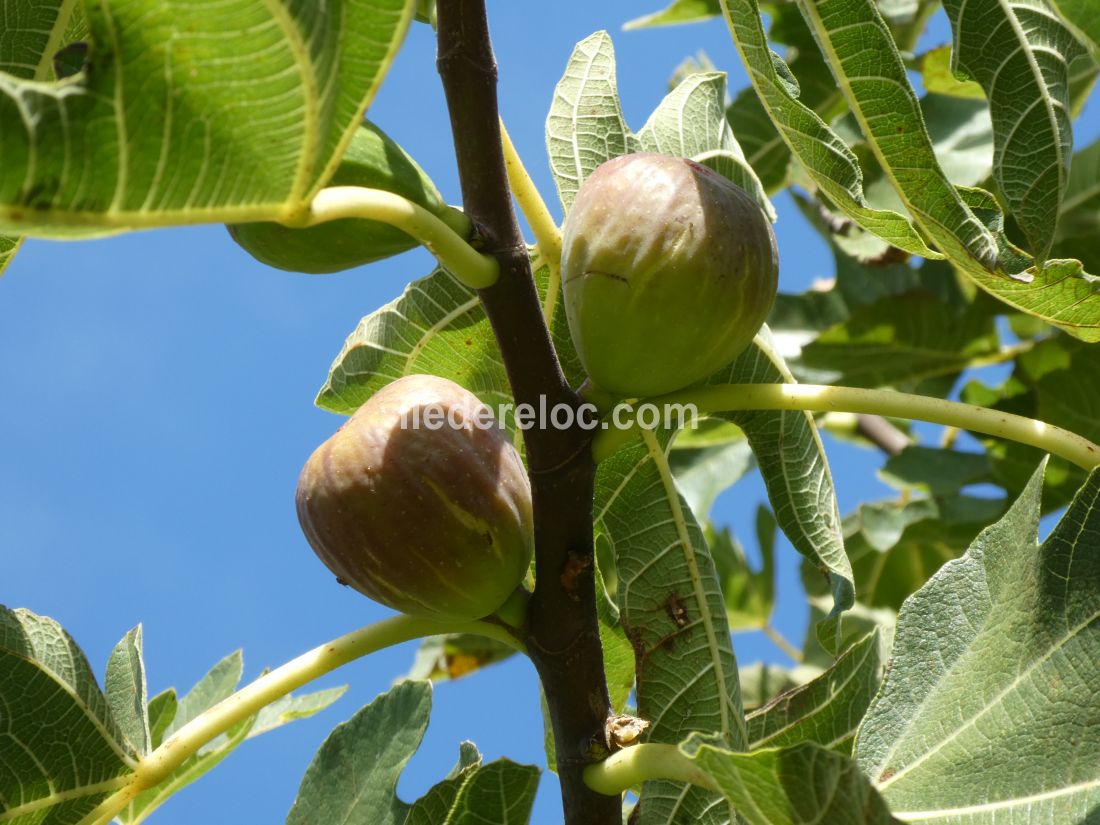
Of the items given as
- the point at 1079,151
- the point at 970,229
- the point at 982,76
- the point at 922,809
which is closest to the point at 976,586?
the point at 922,809

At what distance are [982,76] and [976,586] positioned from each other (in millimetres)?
527

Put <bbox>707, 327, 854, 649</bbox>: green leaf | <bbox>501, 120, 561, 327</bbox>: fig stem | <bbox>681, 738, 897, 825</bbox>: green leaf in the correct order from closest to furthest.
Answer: <bbox>681, 738, 897, 825</bbox>: green leaf
<bbox>501, 120, 561, 327</bbox>: fig stem
<bbox>707, 327, 854, 649</bbox>: green leaf

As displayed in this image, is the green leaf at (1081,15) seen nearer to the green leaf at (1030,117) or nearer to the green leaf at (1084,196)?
the green leaf at (1030,117)

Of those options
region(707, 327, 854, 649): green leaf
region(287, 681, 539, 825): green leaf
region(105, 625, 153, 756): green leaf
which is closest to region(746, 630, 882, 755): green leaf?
region(707, 327, 854, 649): green leaf

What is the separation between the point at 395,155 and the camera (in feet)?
3.72

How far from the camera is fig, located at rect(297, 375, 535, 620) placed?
1.21m

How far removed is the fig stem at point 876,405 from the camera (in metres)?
1.23

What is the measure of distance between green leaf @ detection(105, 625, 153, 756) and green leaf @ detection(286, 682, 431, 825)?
0.75 ft

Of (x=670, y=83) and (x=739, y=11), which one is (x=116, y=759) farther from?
(x=670, y=83)

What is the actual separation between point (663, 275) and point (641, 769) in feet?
1.49

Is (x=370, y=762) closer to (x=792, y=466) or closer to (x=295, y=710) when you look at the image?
(x=295, y=710)

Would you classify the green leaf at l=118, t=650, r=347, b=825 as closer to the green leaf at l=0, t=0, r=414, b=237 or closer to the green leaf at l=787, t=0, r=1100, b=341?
the green leaf at l=0, t=0, r=414, b=237

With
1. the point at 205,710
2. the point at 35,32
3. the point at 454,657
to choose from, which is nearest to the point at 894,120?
the point at 35,32

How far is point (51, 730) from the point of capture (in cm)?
127
